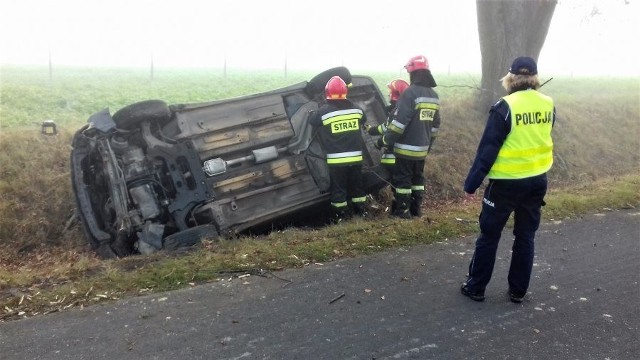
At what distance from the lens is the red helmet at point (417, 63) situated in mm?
5887

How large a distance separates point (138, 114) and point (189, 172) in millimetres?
868

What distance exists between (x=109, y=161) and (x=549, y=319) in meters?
4.58

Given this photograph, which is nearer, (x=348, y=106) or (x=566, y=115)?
(x=348, y=106)

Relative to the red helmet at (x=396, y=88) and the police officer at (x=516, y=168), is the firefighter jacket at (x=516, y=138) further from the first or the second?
the red helmet at (x=396, y=88)

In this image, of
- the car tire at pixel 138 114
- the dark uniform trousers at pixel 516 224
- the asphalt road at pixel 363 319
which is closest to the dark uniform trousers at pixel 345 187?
the asphalt road at pixel 363 319

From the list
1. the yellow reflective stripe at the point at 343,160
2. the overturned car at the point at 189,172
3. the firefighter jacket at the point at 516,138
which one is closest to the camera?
the firefighter jacket at the point at 516,138

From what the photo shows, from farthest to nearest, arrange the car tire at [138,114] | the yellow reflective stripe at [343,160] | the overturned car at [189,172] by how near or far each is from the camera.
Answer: the yellow reflective stripe at [343,160]
the car tire at [138,114]
the overturned car at [189,172]

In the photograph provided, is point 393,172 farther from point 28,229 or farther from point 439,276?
point 28,229

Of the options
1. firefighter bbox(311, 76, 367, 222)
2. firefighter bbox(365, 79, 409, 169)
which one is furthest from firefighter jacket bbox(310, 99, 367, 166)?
firefighter bbox(365, 79, 409, 169)

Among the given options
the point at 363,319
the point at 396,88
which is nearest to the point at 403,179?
the point at 396,88

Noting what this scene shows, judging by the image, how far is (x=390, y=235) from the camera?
5184mm

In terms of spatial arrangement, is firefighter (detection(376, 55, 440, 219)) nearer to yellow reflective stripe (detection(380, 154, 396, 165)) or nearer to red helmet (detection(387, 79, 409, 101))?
yellow reflective stripe (detection(380, 154, 396, 165))

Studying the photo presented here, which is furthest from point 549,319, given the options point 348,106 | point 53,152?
point 53,152

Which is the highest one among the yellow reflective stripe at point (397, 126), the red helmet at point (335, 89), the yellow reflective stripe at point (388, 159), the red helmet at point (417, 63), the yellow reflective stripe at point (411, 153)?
the red helmet at point (417, 63)
